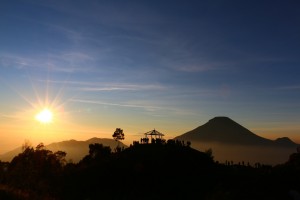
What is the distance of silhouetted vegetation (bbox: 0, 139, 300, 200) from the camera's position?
45000mm

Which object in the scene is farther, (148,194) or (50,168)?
(50,168)

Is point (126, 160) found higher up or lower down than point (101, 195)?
higher up

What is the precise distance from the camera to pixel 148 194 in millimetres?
52562

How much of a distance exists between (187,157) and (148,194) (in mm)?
20991

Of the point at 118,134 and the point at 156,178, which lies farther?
the point at 118,134

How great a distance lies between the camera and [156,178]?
196 feet

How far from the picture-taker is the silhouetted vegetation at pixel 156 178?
4500 centimetres

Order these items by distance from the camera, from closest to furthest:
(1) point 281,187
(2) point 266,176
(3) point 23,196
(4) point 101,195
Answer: (3) point 23,196 < (1) point 281,187 < (2) point 266,176 < (4) point 101,195

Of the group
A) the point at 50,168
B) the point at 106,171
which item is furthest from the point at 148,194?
the point at 50,168

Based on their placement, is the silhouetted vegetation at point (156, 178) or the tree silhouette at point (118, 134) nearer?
the silhouetted vegetation at point (156, 178)

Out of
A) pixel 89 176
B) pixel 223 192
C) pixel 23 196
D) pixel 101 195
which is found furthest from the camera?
pixel 89 176

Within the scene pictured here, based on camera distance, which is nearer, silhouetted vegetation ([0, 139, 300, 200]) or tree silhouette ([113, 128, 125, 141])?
silhouetted vegetation ([0, 139, 300, 200])

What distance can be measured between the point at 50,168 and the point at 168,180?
1124 inches

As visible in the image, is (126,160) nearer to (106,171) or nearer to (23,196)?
(106,171)
